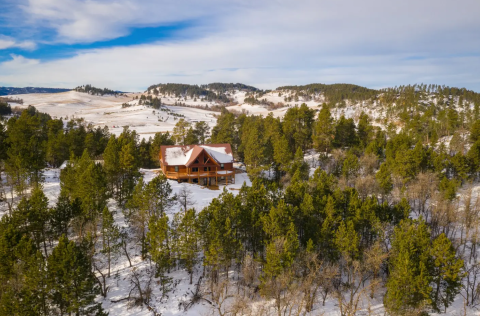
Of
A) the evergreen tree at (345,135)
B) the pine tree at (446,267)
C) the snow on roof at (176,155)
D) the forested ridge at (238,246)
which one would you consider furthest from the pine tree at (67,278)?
the evergreen tree at (345,135)

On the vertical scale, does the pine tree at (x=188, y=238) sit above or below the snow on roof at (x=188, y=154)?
below

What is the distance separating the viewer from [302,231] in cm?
3497

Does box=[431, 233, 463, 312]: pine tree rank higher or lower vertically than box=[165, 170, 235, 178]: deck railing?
lower

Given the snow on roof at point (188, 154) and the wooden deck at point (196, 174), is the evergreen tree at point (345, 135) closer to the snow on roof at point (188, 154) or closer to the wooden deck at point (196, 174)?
the snow on roof at point (188, 154)

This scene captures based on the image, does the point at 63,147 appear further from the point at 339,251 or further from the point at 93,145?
the point at 339,251

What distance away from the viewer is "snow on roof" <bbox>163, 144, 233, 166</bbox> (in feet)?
173

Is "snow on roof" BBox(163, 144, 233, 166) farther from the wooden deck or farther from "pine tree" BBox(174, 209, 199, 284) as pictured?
"pine tree" BBox(174, 209, 199, 284)

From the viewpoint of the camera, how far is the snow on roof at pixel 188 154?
5269 cm

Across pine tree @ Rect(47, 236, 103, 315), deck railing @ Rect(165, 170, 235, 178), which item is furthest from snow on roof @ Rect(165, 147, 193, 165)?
pine tree @ Rect(47, 236, 103, 315)

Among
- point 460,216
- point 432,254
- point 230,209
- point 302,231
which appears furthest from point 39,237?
point 460,216

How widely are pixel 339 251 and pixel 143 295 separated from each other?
20.5 m

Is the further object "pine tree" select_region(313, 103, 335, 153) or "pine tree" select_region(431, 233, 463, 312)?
"pine tree" select_region(313, 103, 335, 153)

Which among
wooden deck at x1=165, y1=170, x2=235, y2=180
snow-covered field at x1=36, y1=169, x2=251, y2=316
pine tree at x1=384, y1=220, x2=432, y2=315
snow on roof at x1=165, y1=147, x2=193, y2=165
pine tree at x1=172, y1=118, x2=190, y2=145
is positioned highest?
pine tree at x1=172, y1=118, x2=190, y2=145

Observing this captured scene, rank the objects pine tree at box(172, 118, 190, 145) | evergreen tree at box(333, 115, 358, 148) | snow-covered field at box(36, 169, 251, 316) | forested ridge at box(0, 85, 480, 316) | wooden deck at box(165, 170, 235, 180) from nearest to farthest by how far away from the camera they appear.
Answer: forested ridge at box(0, 85, 480, 316)
snow-covered field at box(36, 169, 251, 316)
wooden deck at box(165, 170, 235, 180)
evergreen tree at box(333, 115, 358, 148)
pine tree at box(172, 118, 190, 145)
